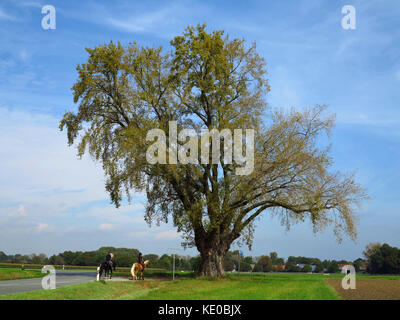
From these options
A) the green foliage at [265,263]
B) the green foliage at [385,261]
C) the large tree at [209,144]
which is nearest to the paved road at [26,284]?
the large tree at [209,144]

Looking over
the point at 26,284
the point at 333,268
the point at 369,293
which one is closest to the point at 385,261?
the point at 333,268

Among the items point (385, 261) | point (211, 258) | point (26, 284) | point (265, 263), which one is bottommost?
point (265, 263)

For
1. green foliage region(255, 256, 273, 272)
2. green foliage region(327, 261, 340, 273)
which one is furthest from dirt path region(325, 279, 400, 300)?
green foliage region(255, 256, 273, 272)

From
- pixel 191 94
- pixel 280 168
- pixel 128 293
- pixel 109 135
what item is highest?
pixel 191 94

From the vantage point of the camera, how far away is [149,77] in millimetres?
32094

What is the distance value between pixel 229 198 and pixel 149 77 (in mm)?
10970

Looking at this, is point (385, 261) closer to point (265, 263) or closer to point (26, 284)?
point (265, 263)

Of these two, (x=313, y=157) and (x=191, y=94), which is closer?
(x=313, y=157)

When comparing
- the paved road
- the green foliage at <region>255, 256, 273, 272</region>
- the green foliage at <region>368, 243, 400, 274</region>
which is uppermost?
the paved road

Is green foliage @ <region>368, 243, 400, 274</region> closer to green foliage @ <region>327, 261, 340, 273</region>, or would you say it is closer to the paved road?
green foliage @ <region>327, 261, 340, 273</region>
